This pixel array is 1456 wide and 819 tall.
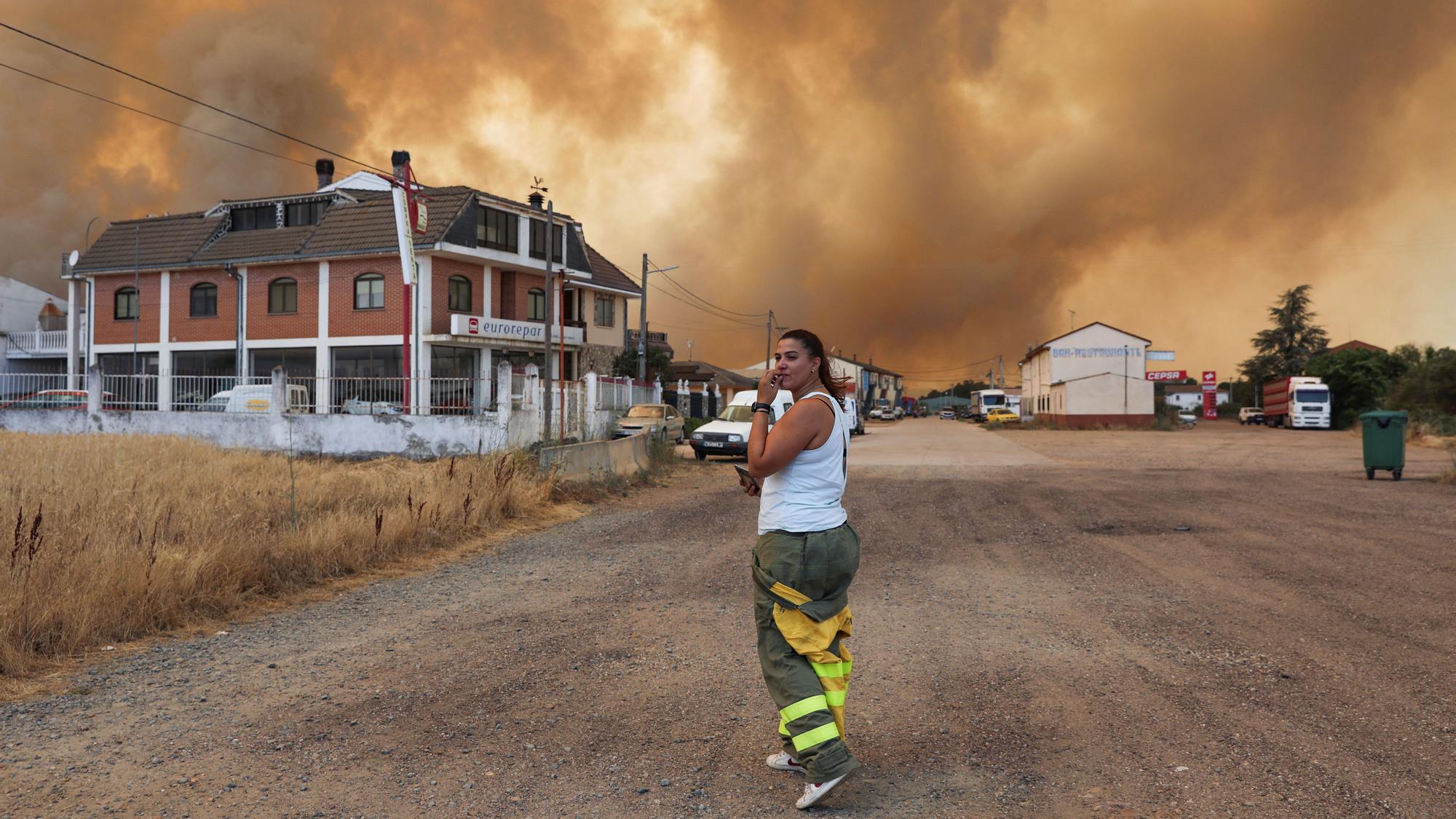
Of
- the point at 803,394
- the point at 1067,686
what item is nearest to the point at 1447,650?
the point at 1067,686

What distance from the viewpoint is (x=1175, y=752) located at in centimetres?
408

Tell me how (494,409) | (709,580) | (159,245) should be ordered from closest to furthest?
1. (709,580)
2. (494,409)
3. (159,245)

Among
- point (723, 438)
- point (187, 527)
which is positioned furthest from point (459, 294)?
point (187, 527)

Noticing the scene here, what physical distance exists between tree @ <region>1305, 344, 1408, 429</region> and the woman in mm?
61018

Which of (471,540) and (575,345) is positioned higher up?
(575,345)

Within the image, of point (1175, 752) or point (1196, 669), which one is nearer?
point (1175, 752)

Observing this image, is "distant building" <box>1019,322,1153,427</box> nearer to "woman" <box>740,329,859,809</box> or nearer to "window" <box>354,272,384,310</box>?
"window" <box>354,272,384,310</box>

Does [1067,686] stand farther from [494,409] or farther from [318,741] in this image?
[494,409]

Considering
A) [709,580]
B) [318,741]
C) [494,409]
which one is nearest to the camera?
[318,741]

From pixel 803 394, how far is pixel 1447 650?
4.74 metres

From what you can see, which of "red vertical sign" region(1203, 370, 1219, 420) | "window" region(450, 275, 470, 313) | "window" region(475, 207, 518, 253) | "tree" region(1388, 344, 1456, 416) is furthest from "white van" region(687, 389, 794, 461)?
"red vertical sign" region(1203, 370, 1219, 420)

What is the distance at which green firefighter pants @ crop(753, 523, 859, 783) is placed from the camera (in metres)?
3.61

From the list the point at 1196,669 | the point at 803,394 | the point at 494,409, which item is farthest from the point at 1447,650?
the point at 494,409

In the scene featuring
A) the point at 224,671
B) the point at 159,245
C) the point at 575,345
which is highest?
the point at 159,245
